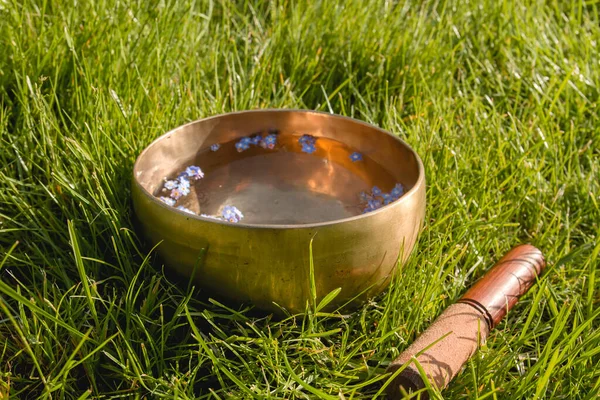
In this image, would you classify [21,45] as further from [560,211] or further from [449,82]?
[560,211]

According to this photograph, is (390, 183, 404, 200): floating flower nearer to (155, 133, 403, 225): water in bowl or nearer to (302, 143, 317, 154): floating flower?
(155, 133, 403, 225): water in bowl

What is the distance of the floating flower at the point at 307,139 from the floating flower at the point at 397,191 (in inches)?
6.7

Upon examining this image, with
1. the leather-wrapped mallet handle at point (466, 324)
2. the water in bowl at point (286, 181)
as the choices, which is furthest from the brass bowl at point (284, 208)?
the leather-wrapped mallet handle at point (466, 324)

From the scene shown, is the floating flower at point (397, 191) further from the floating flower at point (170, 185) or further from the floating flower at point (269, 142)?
the floating flower at point (170, 185)

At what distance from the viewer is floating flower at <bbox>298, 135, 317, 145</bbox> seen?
1286mm

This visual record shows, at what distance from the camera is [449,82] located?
1599mm

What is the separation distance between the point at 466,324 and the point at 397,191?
0.30m

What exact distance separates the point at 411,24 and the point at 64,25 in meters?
0.78

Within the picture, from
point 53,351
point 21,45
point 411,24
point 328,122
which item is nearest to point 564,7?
point 411,24

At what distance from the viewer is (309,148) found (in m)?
1.29

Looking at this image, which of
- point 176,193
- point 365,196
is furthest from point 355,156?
point 176,193

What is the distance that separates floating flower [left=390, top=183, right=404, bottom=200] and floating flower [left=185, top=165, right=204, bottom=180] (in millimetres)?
320

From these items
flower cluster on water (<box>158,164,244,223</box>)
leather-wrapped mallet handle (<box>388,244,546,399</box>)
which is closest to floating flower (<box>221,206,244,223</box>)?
flower cluster on water (<box>158,164,244,223</box>)

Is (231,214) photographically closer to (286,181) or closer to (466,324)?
(286,181)
